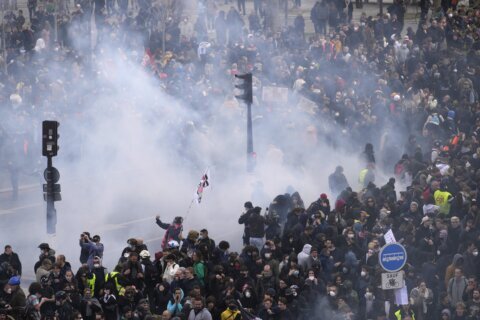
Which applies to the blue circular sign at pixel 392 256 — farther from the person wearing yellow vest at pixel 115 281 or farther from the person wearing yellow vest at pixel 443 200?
the person wearing yellow vest at pixel 443 200

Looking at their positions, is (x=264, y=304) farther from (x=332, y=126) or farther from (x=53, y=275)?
(x=332, y=126)

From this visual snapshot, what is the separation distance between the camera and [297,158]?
35844 mm

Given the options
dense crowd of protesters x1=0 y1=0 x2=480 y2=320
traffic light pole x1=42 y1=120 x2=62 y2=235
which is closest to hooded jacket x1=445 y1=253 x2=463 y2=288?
dense crowd of protesters x1=0 y1=0 x2=480 y2=320

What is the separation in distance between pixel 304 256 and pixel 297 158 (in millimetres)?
11074

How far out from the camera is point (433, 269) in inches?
961

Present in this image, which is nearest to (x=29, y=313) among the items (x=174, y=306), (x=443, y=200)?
(x=174, y=306)

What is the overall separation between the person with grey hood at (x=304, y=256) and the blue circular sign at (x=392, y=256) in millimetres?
2246

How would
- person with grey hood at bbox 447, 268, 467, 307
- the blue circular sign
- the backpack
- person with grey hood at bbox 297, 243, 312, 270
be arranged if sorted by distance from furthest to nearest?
1. person with grey hood at bbox 297, 243, 312, 270
2. person with grey hood at bbox 447, 268, 467, 307
3. the blue circular sign
4. the backpack

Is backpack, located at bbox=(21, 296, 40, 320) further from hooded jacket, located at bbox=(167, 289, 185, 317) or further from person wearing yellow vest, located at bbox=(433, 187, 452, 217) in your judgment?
person wearing yellow vest, located at bbox=(433, 187, 452, 217)

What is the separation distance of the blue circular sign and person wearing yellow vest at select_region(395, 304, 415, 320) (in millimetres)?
715

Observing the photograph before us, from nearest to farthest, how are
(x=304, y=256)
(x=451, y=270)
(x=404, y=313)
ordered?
(x=404, y=313), (x=451, y=270), (x=304, y=256)

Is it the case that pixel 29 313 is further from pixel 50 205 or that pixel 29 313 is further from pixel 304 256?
pixel 50 205

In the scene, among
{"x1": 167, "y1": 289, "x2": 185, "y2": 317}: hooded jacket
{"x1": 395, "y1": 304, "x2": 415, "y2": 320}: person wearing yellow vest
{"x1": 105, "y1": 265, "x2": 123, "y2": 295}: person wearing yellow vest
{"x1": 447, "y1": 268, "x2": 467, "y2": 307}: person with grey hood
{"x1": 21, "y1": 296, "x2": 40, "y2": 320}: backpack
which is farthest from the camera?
{"x1": 447, "y1": 268, "x2": 467, "y2": 307}: person with grey hood

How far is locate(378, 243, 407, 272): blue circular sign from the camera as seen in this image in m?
22.6
